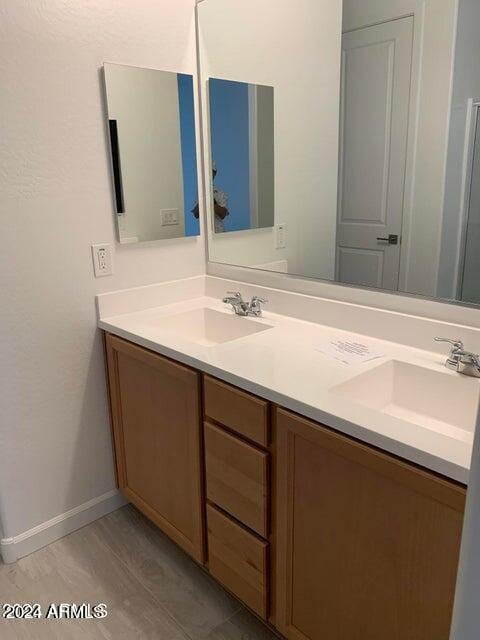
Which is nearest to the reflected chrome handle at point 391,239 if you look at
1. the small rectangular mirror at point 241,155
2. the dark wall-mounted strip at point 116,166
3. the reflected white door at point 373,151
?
the reflected white door at point 373,151

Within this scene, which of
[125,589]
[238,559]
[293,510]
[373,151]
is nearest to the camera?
[293,510]

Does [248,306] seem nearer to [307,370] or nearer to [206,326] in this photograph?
[206,326]

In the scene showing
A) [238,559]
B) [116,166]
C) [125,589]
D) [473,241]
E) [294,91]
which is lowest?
[125,589]

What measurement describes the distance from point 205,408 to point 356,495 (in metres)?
0.55

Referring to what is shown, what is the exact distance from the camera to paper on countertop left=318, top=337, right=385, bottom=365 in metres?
1.46

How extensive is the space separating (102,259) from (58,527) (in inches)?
42.7

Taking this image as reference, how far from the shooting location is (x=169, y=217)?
208 cm

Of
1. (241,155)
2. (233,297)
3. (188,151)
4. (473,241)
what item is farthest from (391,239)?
(188,151)

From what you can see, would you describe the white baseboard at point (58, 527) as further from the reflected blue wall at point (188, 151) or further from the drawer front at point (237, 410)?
the reflected blue wall at point (188, 151)

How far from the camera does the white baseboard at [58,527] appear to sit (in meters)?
1.87

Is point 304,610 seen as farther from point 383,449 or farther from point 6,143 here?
point 6,143

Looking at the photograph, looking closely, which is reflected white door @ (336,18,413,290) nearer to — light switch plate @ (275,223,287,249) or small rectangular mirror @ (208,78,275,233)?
light switch plate @ (275,223,287,249)

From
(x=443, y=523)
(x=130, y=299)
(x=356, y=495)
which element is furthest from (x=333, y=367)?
(x=130, y=299)

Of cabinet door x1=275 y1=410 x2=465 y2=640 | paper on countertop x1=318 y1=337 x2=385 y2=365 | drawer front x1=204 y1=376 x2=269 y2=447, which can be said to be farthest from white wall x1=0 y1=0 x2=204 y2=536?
cabinet door x1=275 y1=410 x2=465 y2=640
